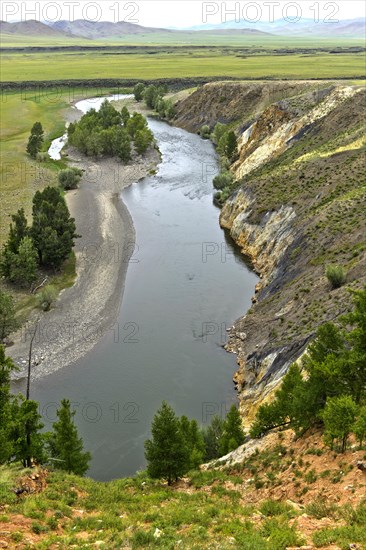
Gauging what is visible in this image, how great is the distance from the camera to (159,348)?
4438cm

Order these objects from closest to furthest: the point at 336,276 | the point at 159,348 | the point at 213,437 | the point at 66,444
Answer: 1. the point at 66,444
2. the point at 213,437
3. the point at 336,276
4. the point at 159,348

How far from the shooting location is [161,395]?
1518 inches

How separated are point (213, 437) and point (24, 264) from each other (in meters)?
28.0

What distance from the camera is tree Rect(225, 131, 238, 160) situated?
94.8m

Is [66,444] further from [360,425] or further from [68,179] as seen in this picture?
[68,179]

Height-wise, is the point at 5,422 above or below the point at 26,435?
above

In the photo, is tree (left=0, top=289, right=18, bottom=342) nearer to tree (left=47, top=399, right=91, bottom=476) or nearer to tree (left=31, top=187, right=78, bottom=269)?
tree (left=31, top=187, right=78, bottom=269)

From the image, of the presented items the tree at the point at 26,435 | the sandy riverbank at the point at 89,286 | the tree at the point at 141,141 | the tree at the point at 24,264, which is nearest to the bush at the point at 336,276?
the sandy riverbank at the point at 89,286

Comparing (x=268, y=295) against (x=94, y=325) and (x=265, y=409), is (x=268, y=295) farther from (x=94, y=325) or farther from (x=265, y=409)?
(x=265, y=409)

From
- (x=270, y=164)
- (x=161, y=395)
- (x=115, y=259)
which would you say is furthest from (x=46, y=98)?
(x=161, y=395)

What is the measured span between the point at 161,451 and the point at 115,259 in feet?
121

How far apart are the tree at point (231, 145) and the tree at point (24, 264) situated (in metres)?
54.4

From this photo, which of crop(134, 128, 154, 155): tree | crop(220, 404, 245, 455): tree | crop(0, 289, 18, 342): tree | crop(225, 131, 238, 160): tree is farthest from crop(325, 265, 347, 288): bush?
crop(134, 128, 154, 155): tree

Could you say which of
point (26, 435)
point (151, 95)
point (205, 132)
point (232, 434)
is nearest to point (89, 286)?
point (232, 434)
